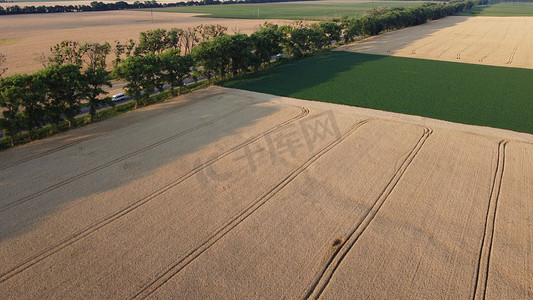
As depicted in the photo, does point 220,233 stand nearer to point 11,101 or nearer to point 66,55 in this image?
point 11,101

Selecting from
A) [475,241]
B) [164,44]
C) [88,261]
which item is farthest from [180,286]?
[164,44]

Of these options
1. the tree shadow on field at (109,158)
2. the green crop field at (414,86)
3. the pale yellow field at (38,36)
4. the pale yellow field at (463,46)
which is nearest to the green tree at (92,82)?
the tree shadow on field at (109,158)

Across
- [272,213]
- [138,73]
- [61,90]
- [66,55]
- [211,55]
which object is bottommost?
[272,213]

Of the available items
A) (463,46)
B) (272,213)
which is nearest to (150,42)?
(272,213)

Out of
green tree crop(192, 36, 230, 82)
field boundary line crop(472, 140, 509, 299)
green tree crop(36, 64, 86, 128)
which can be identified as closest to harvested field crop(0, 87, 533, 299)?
field boundary line crop(472, 140, 509, 299)

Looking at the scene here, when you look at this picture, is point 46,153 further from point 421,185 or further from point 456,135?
point 456,135

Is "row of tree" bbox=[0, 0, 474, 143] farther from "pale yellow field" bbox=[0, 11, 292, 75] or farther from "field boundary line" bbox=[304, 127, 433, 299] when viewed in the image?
"field boundary line" bbox=[304, 127, 433, 299]
